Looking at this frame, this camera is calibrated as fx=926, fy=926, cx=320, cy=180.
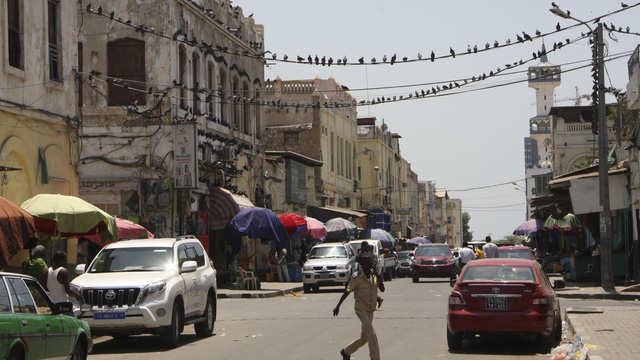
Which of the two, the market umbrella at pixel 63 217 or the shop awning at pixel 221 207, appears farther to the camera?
the shop awning at pixel 221 207

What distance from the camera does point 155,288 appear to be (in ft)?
51.8

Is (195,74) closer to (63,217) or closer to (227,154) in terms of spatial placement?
(227,154)

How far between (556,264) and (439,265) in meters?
8.96

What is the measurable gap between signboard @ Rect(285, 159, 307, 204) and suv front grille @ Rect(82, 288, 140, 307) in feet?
118

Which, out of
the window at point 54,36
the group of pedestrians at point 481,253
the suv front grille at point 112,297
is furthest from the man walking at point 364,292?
the group of pedestrians at point 481,253

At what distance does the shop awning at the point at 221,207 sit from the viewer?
3725 centimetres

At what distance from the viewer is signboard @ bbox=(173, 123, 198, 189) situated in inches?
1286

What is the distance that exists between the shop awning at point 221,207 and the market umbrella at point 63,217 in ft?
59.7

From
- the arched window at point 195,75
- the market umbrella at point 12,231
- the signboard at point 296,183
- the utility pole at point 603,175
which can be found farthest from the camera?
the signboard at point 296,183

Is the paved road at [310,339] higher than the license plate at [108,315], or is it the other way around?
the license plate at [108,315]

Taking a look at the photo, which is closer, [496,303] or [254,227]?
[496,303]

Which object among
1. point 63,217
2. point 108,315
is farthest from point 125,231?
point 108,315

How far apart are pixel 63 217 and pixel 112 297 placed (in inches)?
126

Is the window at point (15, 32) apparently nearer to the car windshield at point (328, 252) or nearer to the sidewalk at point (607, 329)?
the sidewalk at point (607, 329)
